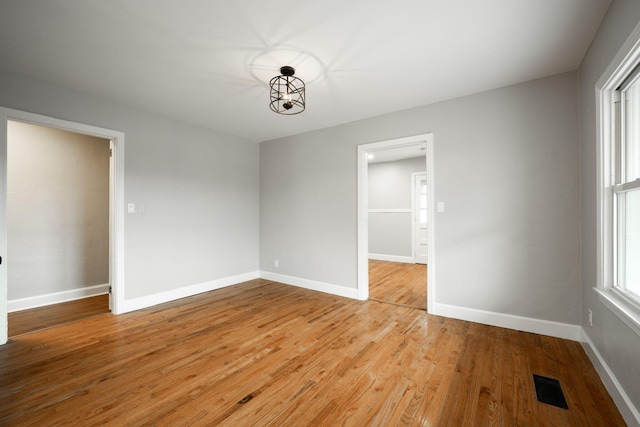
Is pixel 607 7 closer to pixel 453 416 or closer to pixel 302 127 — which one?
pixel 453 416

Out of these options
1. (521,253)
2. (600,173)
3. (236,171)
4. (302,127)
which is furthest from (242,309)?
(600,173)

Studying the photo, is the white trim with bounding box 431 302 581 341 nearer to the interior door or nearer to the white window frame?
the white window frame

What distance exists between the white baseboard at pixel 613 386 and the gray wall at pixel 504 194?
44 centimetres

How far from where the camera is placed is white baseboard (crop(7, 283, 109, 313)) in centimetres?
349

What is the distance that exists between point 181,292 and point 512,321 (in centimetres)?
420

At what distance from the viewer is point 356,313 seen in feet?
11.1

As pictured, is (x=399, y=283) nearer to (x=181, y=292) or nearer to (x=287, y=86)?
(x=181, y=292)

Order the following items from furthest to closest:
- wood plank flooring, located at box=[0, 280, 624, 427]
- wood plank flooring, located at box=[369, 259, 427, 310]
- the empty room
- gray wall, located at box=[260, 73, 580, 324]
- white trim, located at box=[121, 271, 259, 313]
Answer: wood plank flooring, located at box=[369, 259, 427, 310]
white trim, located at box=[121, 271, 259, 313]
gray wall, located at box=[260, 73, 580, 324]
the empty room
wood plank flooring, located at box=[0, 280, 624, 427]

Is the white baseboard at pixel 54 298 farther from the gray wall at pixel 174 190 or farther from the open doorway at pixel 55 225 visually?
the gray wall at pixel 174 190

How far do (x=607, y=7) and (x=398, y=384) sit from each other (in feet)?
9.55

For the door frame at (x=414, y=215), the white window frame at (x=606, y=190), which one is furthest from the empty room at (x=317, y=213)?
the door frame at (x=414, y=215)

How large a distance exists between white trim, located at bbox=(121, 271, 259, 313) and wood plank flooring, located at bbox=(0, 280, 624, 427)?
0.27 meters

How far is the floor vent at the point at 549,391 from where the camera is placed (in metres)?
1.76

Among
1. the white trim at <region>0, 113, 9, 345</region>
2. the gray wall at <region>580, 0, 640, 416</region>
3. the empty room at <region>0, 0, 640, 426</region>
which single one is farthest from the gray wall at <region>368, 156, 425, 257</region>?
the white trim at <region>0, 113, 9, 345</region>
